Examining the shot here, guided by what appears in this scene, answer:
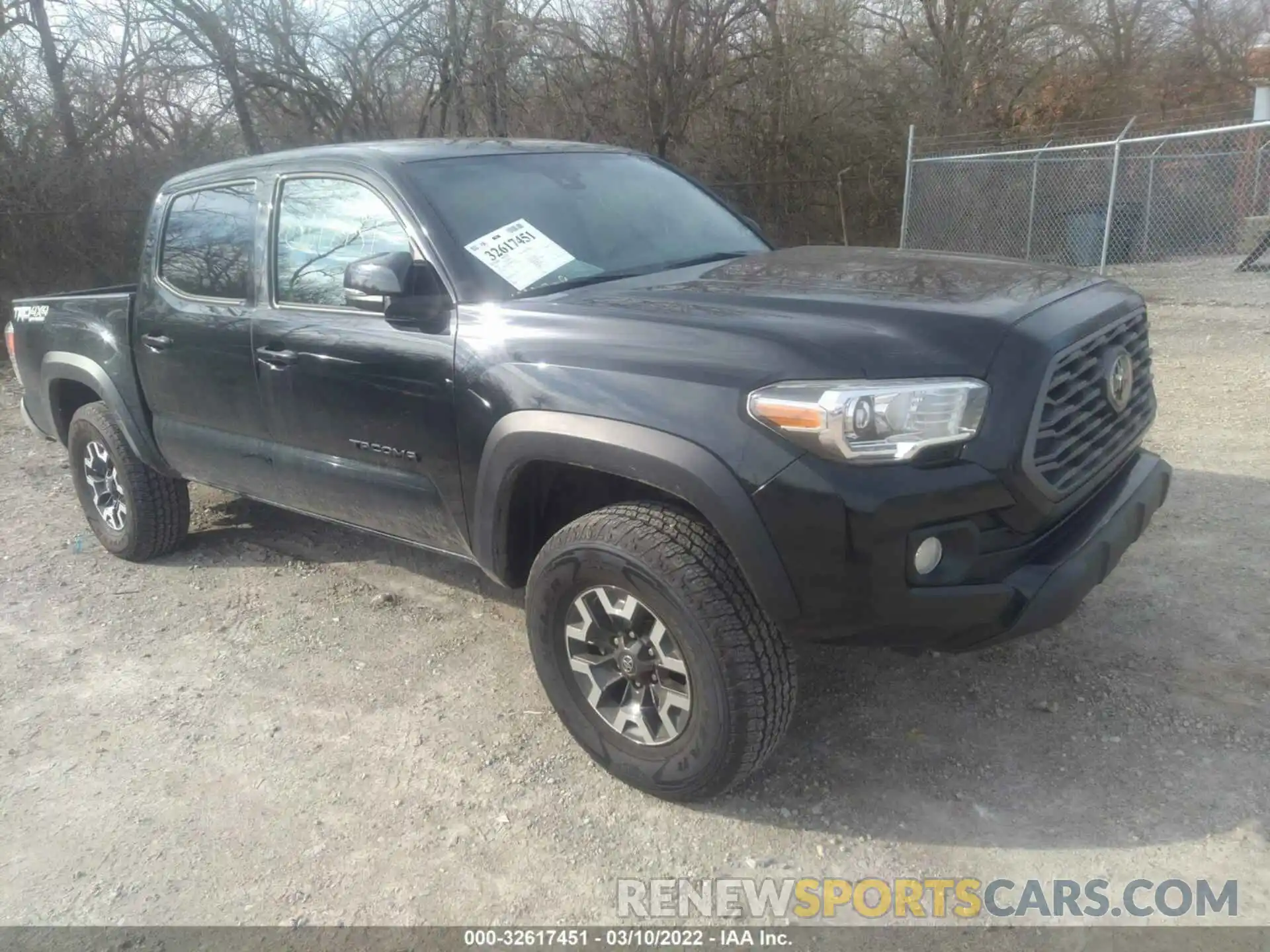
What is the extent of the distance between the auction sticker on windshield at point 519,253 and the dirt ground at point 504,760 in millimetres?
1455

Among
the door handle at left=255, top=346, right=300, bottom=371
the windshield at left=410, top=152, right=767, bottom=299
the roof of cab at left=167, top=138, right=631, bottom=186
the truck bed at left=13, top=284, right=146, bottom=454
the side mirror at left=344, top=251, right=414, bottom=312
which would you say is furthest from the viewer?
the truck bed at left=13, top=284, right=146, bottom=454

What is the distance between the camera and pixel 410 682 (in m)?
3.73

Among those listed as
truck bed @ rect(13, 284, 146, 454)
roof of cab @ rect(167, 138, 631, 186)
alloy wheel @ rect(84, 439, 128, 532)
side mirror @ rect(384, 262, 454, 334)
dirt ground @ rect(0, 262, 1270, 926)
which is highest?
roof of cab @ rect(167, 138, 631, 186)

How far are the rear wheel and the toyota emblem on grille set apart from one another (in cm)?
410

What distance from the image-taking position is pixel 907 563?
2.45m

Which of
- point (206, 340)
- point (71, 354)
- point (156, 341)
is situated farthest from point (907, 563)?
A: point (71, 354)

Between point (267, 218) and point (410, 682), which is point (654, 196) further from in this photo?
point (410, 682)

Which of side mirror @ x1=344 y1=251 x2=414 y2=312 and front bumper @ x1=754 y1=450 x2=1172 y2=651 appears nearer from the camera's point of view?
front bumper @ x1=754 y1=450 x2=1172 y2=651

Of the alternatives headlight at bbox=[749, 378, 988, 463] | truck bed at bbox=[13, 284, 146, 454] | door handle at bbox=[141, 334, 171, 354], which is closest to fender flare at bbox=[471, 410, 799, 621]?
headlight at bbox=[749, 378, 988, 463]

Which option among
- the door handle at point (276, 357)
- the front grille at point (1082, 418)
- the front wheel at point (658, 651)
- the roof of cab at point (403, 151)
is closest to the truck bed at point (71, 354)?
the roof of cab at point (403, 151)

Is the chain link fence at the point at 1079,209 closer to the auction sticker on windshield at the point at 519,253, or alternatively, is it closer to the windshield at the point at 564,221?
the windshield at the point at 564,221

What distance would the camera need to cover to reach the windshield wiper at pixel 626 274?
3301mm

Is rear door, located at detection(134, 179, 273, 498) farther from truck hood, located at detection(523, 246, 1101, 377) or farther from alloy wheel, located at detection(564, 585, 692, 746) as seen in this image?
alloy wheel, located at detection(564, 585, 692, 746)

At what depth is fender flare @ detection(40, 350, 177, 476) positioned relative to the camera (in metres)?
4.70
